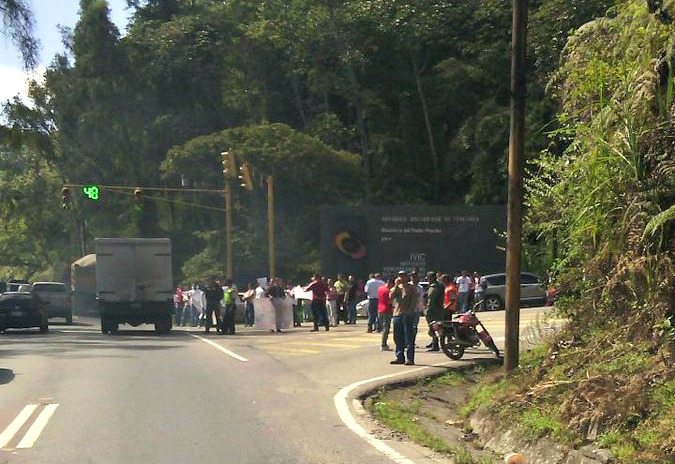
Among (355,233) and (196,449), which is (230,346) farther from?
(355,233)

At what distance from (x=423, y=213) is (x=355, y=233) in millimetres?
2975

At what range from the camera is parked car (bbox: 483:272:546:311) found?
39.6m

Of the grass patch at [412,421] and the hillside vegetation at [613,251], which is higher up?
Result: the hillside vegetation at [613,251]

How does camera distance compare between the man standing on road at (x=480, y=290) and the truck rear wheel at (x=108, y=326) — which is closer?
the truck rear wheel at (x=108, y=326)

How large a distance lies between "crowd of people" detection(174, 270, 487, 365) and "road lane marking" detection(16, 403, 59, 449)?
23.5 ft

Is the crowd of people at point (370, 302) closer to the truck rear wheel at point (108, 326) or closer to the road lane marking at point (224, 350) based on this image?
the truck rear wheel at point (108, 326)

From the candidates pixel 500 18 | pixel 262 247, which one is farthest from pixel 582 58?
pixel 262 247

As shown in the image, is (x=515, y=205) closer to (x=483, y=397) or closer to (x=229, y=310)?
(x=483, y=397)

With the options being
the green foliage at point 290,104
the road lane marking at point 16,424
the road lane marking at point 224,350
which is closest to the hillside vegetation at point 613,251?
the road lane marking at point 16,424

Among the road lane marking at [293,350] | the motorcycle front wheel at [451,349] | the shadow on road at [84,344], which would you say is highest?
the motorcycle front wheel at [451,349]

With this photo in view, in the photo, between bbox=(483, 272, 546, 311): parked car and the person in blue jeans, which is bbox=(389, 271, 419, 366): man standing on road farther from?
bbox=(483, 272, 546, 311): parked car

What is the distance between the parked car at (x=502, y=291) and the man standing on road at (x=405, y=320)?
2056 centimetres

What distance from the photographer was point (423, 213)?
142ft

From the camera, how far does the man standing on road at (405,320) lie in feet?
61.4
